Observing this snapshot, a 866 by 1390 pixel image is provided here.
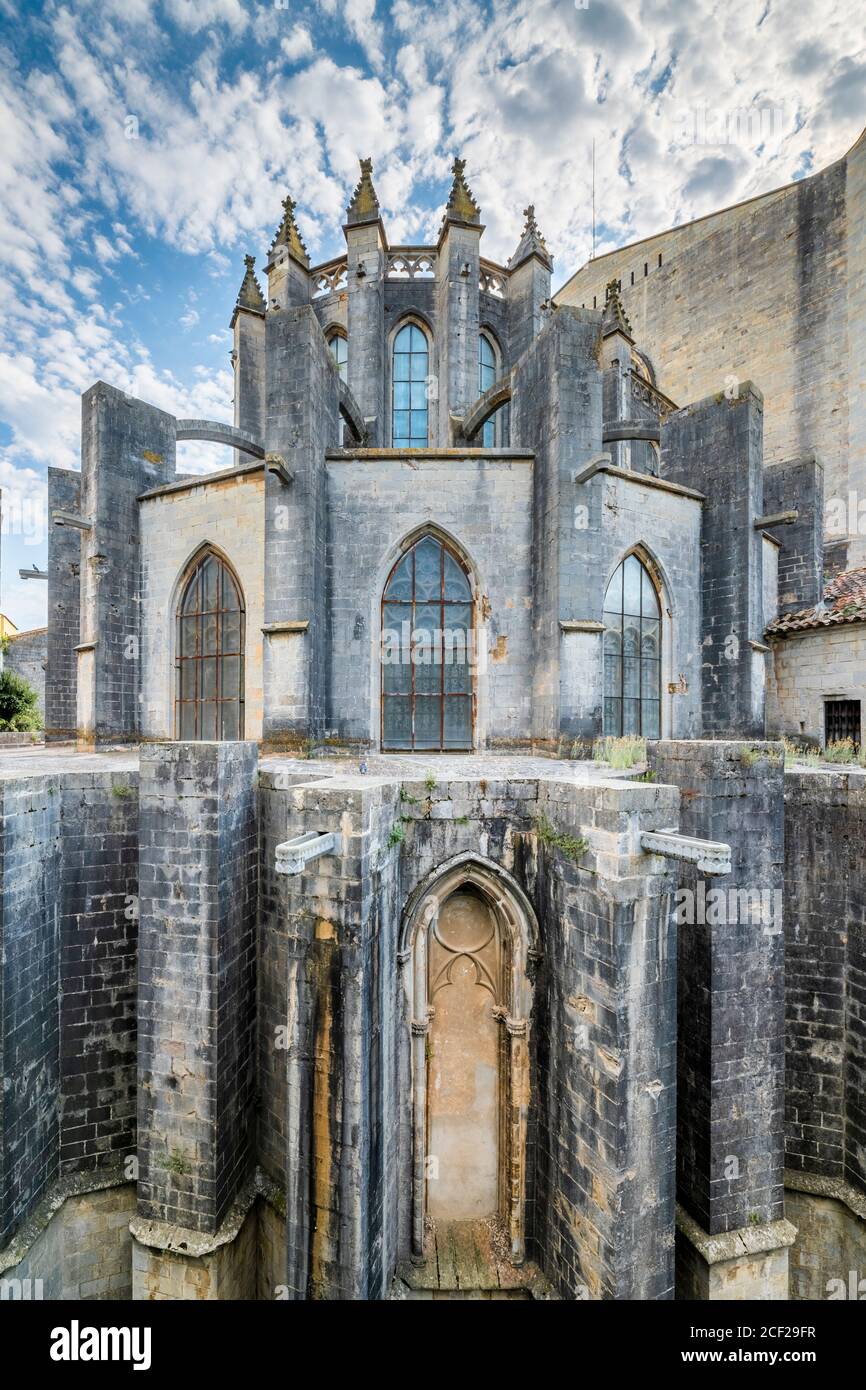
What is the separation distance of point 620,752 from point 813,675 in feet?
24.1

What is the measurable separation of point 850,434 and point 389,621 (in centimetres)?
1539

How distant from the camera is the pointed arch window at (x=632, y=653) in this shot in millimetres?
10633

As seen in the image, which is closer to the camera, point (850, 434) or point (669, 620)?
point (669, 620)

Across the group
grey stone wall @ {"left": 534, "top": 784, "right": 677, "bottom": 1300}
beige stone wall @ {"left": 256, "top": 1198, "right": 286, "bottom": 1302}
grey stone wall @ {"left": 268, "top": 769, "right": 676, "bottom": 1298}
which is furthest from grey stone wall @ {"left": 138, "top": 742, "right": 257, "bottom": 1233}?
grey stone wall @ {"left": 534, "top": 784, "right": 677, "bottom": 1300}

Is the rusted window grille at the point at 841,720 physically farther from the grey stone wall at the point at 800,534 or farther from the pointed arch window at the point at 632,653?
the pointed arch window at the point at 632,653

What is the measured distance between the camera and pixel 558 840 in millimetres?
4828

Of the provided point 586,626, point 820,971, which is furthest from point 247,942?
point 586,626

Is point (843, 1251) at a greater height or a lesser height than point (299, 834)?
lesser

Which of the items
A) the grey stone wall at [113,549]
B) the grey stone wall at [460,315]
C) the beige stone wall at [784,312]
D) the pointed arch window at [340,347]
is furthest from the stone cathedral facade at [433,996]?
the beige stone wall at [784,312]

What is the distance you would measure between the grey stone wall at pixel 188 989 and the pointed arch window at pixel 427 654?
519 cm

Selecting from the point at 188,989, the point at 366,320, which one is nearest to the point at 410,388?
the point at 366,320

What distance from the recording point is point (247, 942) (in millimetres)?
5582

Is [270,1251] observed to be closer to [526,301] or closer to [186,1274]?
[186,1274]
